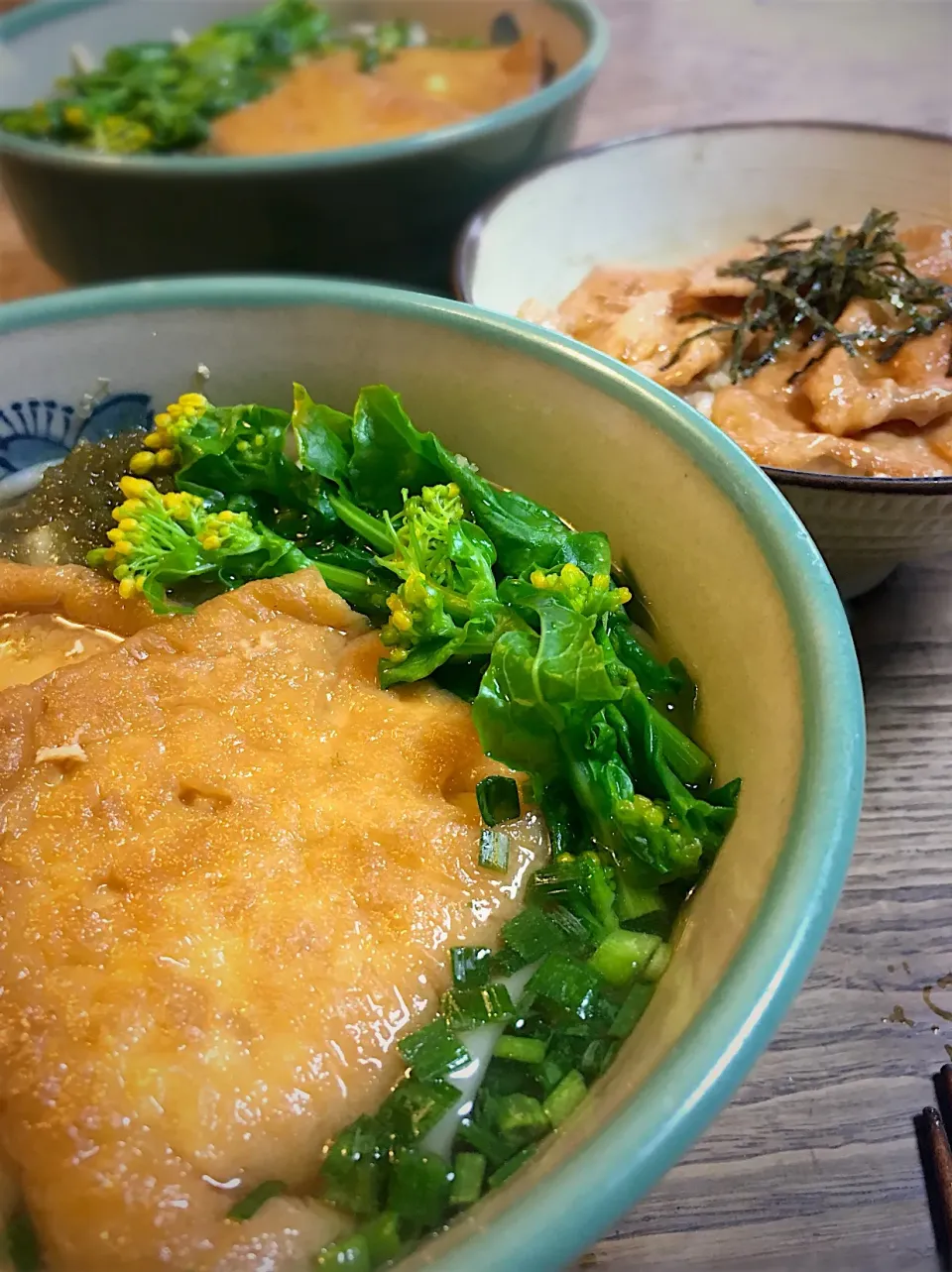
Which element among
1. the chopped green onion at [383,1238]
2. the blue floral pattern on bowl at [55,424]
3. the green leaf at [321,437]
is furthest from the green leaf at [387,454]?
the chopped green onion at [383,1238]

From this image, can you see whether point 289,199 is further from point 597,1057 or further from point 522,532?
point 597,1057

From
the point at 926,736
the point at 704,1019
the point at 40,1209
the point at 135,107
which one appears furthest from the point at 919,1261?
the point at 135,107

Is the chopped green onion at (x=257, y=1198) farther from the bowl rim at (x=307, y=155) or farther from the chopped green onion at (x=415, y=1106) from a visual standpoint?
the bowl rim at (x=307, y=155)

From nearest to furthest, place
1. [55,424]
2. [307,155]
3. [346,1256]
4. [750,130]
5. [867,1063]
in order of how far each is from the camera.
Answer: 1. [346,1256]
2. [867,1063]
3. [55,424]
4. [307,155]
5. [750,130]

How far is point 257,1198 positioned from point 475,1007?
25 centimetres

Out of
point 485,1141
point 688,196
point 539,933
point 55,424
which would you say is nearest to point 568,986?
point 539,933

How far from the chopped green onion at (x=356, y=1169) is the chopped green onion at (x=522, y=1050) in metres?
0.14

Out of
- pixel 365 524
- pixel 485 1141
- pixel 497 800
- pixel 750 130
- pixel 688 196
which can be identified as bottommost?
pixel 485 1141

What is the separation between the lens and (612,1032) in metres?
0.93

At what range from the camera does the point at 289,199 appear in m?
1.81

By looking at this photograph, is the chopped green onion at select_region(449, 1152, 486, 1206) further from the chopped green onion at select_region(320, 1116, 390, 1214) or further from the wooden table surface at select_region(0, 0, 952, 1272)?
the wooden table surface at select_region(0, 0, 952, 1272)

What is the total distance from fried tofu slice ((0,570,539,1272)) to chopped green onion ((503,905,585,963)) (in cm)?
3

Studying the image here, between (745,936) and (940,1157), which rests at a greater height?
(745,936)

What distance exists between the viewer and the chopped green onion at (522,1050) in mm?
933
